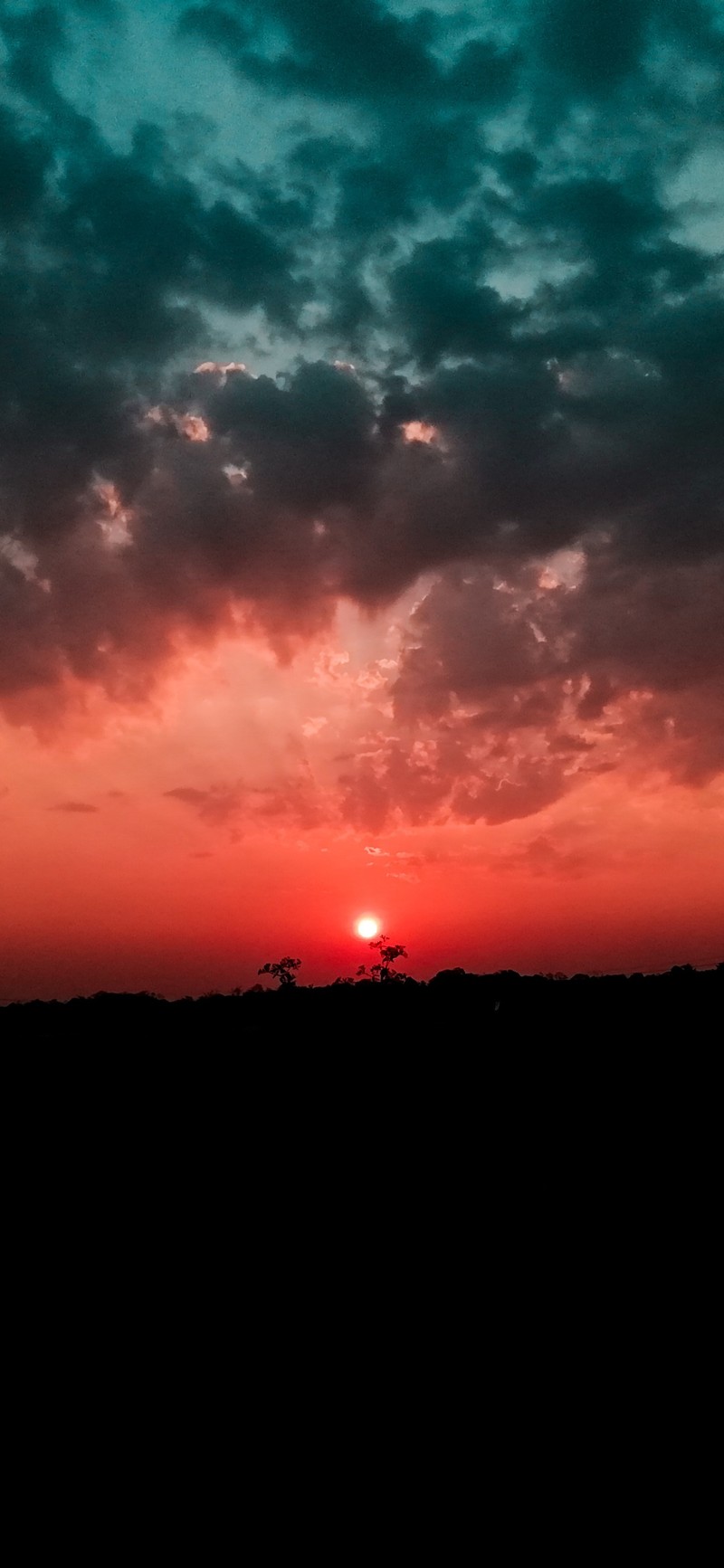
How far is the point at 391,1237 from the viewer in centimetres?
1007

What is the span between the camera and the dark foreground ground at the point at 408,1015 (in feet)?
54.0

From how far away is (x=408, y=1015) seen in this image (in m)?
19.0

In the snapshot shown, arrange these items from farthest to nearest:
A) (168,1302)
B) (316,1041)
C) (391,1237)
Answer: (316,1041) → (391,1237) → (168,1302)

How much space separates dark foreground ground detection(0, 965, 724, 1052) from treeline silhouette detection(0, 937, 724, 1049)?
3 cm

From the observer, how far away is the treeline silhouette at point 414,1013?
1661cm

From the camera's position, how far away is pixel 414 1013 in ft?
62.9

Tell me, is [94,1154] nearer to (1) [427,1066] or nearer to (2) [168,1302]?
(2) [168,1302]

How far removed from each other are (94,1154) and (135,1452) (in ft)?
18.2

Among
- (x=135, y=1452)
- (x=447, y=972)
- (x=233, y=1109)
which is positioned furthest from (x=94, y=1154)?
(x=447, y=972)

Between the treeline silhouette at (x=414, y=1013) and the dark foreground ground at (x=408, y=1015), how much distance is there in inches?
1.0

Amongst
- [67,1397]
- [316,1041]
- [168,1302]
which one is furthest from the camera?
[316,1041]

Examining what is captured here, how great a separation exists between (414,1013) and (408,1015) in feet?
0.78

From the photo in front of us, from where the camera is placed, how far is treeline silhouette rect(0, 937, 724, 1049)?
654 inches

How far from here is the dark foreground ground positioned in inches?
648
